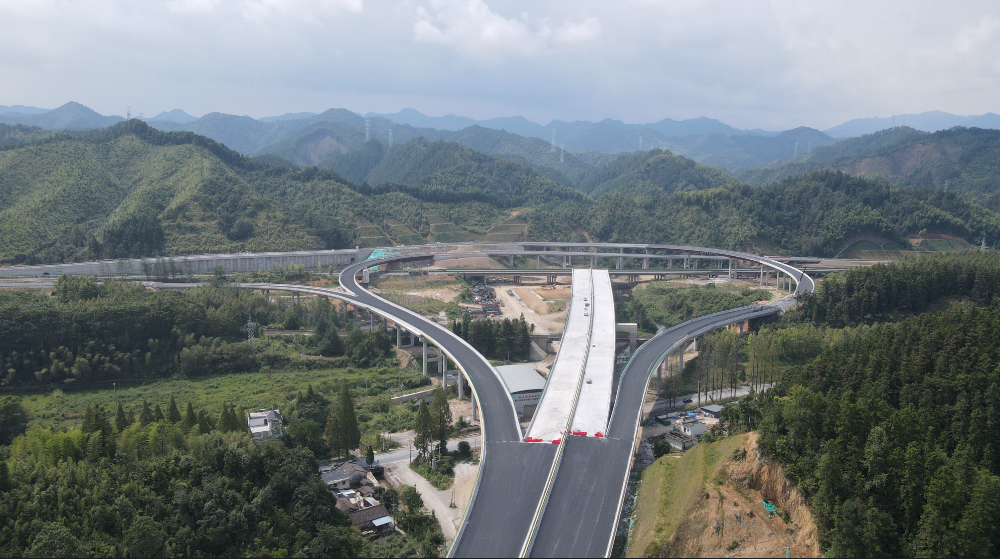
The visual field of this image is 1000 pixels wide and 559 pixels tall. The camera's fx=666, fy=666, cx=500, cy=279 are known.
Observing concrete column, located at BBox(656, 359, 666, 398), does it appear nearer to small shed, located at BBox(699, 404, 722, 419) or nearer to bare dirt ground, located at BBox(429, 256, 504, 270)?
small shed, located at BBox(699, 404, 722, 419)

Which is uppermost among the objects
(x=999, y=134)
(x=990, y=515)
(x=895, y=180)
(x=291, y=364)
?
(x=999, y=134)

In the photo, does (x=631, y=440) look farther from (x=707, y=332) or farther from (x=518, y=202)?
(x=518, y=202)

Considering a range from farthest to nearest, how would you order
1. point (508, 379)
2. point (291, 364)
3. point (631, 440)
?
1. point (291, 364)
2. point (508, 379)
3. point (631, 440)

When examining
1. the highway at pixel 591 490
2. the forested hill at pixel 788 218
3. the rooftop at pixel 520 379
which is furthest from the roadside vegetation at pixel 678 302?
the highway at pixel 591 490

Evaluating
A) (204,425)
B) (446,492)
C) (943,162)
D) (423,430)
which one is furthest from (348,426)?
(943,162)

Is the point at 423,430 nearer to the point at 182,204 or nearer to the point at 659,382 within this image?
the point at 659,382

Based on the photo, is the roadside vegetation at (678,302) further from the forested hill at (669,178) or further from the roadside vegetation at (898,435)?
the forested hill at (669,178)

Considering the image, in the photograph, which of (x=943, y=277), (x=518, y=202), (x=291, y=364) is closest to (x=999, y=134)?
(x=518, y=202)
